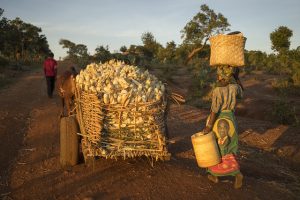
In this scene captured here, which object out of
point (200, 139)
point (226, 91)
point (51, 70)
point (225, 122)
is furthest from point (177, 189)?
point (51, 70)

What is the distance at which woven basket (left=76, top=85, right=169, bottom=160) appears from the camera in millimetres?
4664

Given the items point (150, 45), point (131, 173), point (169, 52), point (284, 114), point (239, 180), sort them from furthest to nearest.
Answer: point (150, 45), point (169, 52), point (284, 114), point (131, 173), point (239, 180)

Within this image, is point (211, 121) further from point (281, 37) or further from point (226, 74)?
point (281, 37)

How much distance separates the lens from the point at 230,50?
4.76 m

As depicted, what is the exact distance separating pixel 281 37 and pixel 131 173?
26892 millimetres

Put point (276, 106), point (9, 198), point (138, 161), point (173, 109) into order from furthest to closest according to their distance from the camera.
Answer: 1. point (173, 109)
2. point (276, 106)
3. point (138, 161)
4. point (9, 198)

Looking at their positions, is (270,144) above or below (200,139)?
below

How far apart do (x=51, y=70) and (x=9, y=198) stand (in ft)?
26.2

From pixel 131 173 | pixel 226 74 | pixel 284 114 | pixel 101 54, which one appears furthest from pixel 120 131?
pixel 101 54

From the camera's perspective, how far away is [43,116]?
29.5 feet

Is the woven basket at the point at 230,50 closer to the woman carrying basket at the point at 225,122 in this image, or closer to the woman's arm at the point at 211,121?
the woman carrying basket at the point at 225,122

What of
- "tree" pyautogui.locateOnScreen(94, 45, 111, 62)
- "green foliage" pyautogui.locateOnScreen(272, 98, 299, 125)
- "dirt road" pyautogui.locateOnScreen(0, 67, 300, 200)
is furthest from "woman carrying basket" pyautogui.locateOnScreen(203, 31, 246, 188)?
"tree" pyautogui.locateOnScreen(94, 45, 111, 62)

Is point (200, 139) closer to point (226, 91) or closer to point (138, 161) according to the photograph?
point (226, 91)

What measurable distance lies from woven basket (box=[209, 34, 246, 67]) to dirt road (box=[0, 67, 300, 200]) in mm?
1331
